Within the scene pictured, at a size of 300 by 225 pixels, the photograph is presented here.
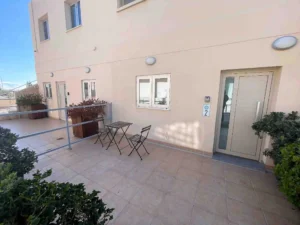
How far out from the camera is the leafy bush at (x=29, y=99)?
6.74m

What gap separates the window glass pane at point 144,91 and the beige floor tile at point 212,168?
2.17 metres

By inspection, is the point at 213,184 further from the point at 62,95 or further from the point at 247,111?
the point at 62,95

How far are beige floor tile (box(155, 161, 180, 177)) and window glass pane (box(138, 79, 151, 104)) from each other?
1808 mm

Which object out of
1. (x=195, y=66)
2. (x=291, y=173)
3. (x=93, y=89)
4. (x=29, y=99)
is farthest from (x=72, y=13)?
(x=291, y=173)

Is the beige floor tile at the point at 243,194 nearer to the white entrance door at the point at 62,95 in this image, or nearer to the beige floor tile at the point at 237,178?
→ the beige floor tile at the point at 237,178

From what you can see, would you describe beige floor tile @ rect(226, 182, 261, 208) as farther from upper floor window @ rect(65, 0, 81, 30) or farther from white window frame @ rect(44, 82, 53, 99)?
white window frame @ rect(44, 82, 53, 99)

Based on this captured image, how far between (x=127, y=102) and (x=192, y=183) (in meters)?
2.90

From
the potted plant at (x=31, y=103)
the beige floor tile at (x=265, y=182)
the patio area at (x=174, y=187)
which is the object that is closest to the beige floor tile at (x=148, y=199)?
the patio area at (x=174, y=187)

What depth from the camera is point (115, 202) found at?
1.83 metres

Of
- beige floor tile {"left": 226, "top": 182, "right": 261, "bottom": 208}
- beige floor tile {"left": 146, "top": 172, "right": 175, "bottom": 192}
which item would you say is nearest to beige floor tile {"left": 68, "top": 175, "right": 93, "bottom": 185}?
beige floor tile {"left": 146, "top": 172, "right": 175, "bottom": 192}

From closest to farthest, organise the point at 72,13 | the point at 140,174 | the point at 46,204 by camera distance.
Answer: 1. the point at 46,204
2. the point at 140,174
3. the point at 72,13

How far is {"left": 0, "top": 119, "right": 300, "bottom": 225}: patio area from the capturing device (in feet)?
5.35

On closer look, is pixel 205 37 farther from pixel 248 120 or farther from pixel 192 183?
pixel 192 183

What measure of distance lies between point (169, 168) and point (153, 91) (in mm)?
2047
